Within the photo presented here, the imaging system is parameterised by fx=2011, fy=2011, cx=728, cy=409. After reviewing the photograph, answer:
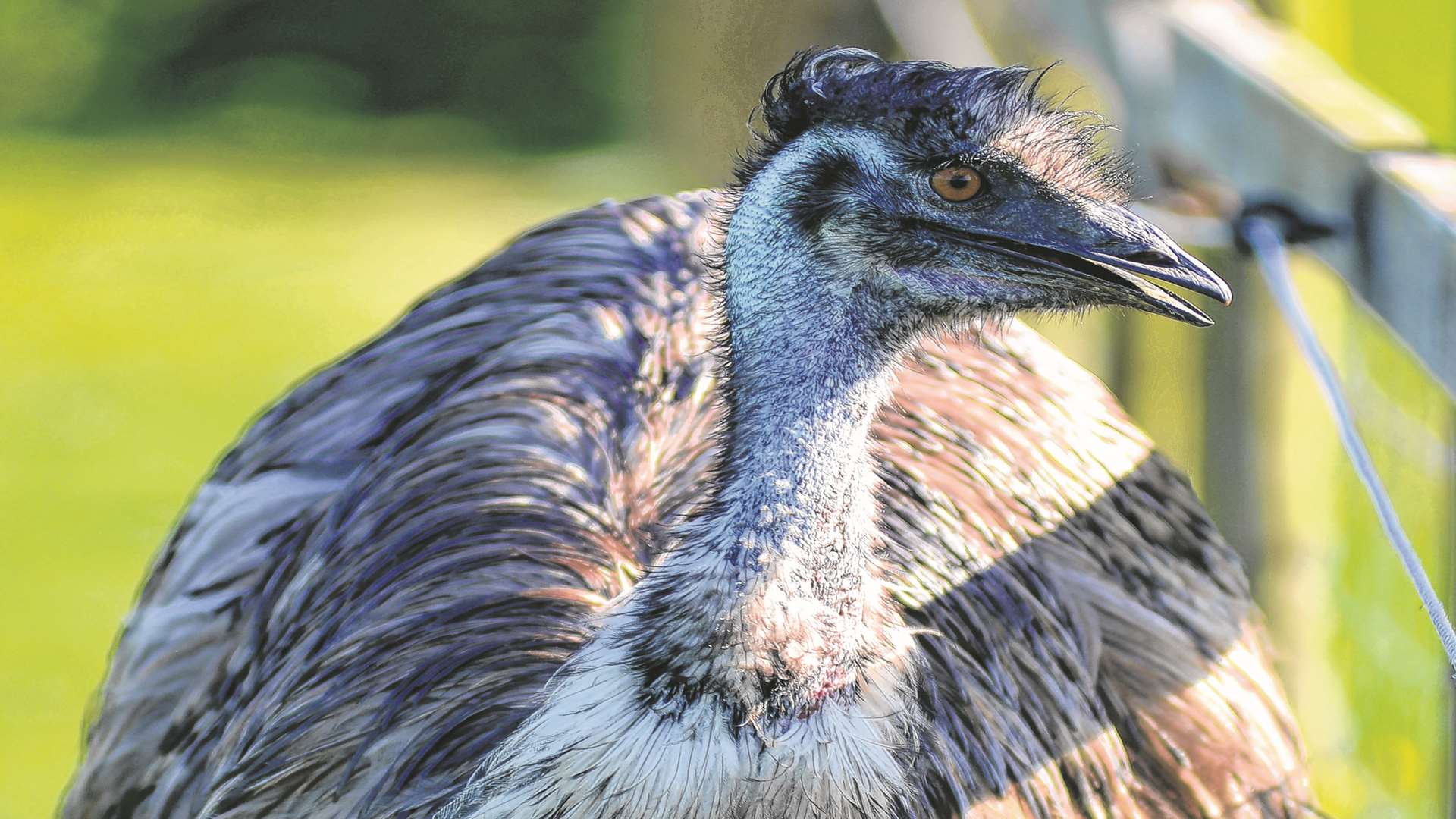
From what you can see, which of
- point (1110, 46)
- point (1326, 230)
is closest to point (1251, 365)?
point (1110, 46)

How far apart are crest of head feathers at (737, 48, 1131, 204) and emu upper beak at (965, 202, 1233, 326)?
0.06 metres

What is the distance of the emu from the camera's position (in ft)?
6.60

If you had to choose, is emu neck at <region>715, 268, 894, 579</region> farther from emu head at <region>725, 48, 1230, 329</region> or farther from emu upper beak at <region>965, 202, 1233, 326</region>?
emu upper beak at <region>965, 202, 1233, 326</region>

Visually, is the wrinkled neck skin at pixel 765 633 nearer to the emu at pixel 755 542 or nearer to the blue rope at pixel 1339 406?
the emu at pixel 755 542

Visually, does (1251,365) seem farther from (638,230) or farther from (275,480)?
(275,480)

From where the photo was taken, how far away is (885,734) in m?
→ 2.07

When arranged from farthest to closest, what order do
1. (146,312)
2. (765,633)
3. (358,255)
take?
(358,255) → (146,312) → (765,633)

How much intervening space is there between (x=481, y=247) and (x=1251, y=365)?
18.0 feet

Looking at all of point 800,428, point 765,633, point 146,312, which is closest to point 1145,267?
point 800,428

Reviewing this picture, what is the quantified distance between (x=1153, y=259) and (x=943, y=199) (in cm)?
23

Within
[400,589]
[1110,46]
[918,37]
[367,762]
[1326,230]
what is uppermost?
[918,37]

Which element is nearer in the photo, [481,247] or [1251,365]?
[1251,365]

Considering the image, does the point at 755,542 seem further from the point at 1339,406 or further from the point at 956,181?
the point at 1339,406

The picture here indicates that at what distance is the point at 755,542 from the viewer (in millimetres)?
1986
